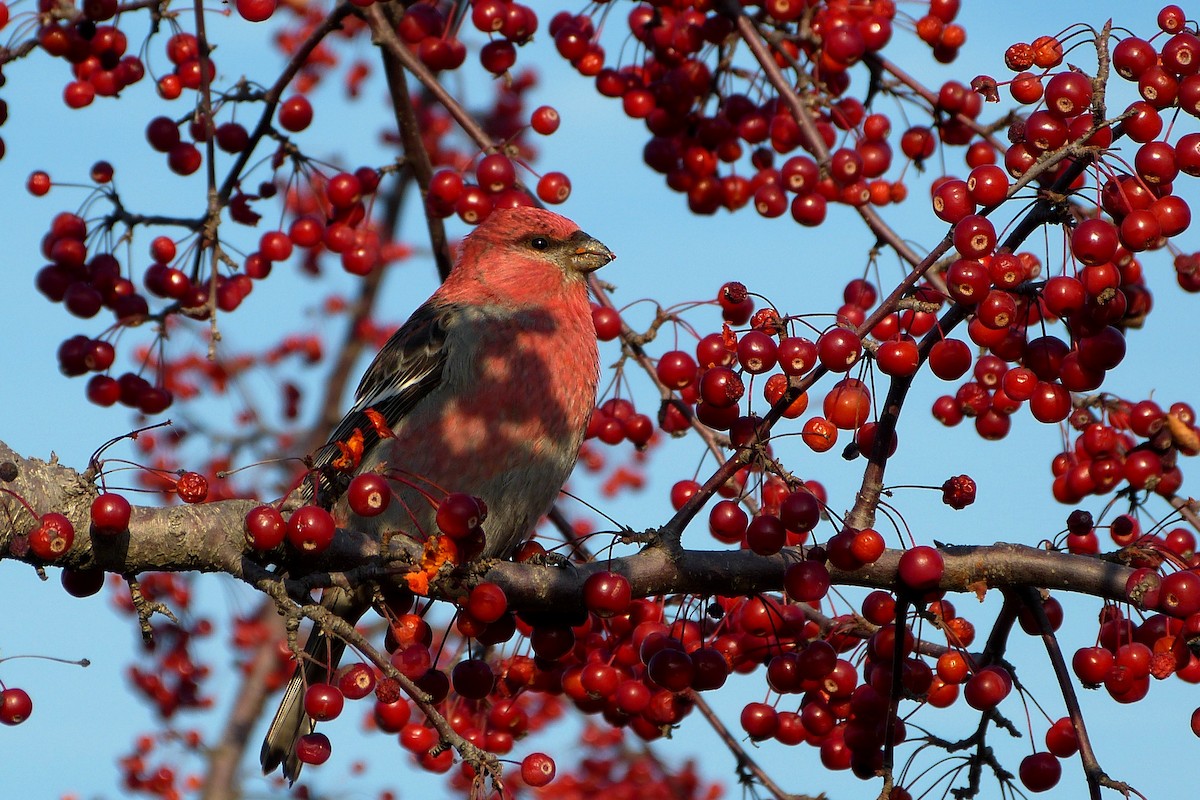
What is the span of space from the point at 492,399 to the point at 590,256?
72 cm

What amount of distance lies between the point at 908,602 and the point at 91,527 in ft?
5.03

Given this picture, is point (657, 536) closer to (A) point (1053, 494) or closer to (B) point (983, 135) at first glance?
(A) point (1053, 494)

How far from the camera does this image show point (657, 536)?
8.88 feet

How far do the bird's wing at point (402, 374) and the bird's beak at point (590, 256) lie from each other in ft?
1.45

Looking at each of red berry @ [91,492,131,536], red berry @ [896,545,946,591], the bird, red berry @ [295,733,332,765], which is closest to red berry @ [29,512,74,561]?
red berry @ [91,492,131,536]

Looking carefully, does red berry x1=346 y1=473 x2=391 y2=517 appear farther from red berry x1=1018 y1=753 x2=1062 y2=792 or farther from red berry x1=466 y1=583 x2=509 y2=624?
red berry x1=1018 y1=753 x2=1062 y2=792

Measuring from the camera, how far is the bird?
380 cm

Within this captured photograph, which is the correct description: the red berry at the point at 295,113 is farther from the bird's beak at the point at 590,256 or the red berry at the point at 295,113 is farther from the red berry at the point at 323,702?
the red berry at the point at 323,702

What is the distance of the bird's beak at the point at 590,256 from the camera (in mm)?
4336

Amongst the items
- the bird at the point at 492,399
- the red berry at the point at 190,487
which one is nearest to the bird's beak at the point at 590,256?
the bird at the point at 492,399

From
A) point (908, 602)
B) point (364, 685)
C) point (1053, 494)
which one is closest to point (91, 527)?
point (364, 685)

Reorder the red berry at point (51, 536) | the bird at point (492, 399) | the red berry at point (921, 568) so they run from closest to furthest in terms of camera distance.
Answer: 1. the red berry at point (51, 536)
2. the red berry at point (921, 568)
3. the bird at point (492, 399)

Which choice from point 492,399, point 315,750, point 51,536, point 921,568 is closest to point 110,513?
point 51,536

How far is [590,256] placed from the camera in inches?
171
